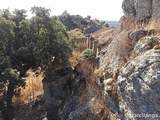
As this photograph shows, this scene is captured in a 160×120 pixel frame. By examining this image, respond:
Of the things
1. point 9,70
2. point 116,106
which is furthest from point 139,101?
point 9,70

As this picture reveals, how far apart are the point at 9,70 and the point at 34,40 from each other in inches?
79.8

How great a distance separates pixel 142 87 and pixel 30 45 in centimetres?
608

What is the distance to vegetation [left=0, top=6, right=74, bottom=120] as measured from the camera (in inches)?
394

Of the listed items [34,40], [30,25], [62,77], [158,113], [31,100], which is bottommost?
[31,100]

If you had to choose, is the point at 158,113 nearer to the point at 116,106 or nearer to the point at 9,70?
the point at 116,106

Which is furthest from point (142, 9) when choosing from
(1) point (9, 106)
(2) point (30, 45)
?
(1) point (9, 106)

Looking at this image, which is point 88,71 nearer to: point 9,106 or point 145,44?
point 145,44

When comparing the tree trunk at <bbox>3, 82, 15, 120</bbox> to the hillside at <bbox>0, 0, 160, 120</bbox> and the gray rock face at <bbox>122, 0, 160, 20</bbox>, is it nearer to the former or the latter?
the hillside at <bbox>0, 0, 160, 120</bbox>

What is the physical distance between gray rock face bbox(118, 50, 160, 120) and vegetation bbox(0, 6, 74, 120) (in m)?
4.85

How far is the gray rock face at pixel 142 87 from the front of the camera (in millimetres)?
5332

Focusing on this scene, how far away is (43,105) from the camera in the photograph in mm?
11930

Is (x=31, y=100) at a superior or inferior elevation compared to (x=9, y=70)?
inferior

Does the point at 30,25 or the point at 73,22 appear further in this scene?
the point at 73,22

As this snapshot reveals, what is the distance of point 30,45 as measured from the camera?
10.2 m
